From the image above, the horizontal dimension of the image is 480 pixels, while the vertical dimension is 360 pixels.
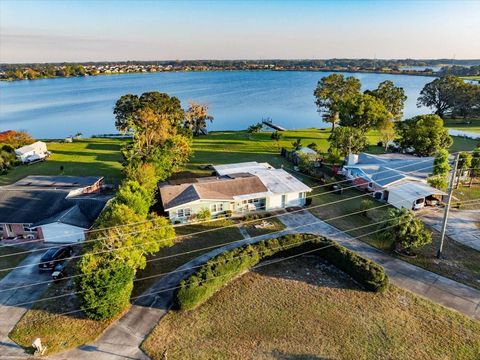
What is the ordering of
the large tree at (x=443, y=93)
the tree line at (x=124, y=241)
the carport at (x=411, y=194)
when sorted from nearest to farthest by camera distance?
the tree line at (x=124, y=241), the carport at (x=411, y=194), the large tree at (x=443, y=93)

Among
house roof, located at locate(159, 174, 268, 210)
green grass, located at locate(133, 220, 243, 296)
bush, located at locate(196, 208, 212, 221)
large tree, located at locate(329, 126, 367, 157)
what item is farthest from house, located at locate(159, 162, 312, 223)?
large tree, located at locate(329, 126, 367, 157)

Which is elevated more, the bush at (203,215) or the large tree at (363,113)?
the large tree at (363,113)

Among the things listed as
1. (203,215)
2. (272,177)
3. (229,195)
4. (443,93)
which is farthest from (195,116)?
(443,93)

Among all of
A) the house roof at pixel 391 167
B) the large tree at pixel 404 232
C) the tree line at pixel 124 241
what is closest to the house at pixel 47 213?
the tree line at pixel 124 241

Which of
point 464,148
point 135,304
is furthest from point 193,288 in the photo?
point 464,148

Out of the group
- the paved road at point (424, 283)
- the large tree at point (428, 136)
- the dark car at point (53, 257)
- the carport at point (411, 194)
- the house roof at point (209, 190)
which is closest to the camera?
the paved road at point (424, 283)

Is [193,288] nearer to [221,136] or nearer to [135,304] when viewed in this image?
[135,304]

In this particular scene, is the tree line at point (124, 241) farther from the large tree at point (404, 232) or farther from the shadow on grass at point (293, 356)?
the large tree at point (404, 232)
